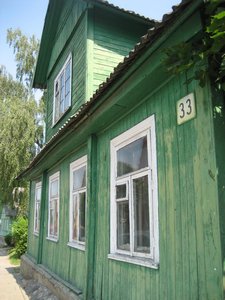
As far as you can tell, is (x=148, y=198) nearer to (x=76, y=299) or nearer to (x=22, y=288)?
(x=76, y=299)

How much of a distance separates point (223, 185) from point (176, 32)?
4.92ft

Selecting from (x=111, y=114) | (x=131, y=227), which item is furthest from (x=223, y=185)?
(x=111, y=114)

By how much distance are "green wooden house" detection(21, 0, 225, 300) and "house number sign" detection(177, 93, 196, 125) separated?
0.01 meters

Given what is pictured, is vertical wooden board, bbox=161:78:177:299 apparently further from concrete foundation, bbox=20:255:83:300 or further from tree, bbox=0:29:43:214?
tree, bbox=0:29:43:214

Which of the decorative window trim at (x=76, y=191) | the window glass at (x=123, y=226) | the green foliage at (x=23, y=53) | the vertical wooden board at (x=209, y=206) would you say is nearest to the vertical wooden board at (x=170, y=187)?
the vertical wooden board at (x=209, y=206)

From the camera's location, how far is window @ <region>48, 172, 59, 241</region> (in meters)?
8.27

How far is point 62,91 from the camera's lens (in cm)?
976

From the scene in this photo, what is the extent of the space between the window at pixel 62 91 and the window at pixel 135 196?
4.33m

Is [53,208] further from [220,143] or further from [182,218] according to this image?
[220,143]

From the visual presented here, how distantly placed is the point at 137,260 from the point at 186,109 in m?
1.95

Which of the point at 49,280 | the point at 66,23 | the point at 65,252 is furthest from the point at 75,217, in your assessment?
the point at 66,23

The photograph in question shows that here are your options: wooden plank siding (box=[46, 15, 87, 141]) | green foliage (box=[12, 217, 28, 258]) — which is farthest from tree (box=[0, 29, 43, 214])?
wooden plank siding (box=[46, 15, 87, 141])

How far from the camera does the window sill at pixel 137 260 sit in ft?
11.8

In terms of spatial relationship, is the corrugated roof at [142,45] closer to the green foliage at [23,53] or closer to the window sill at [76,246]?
the window sill at [76,246]
